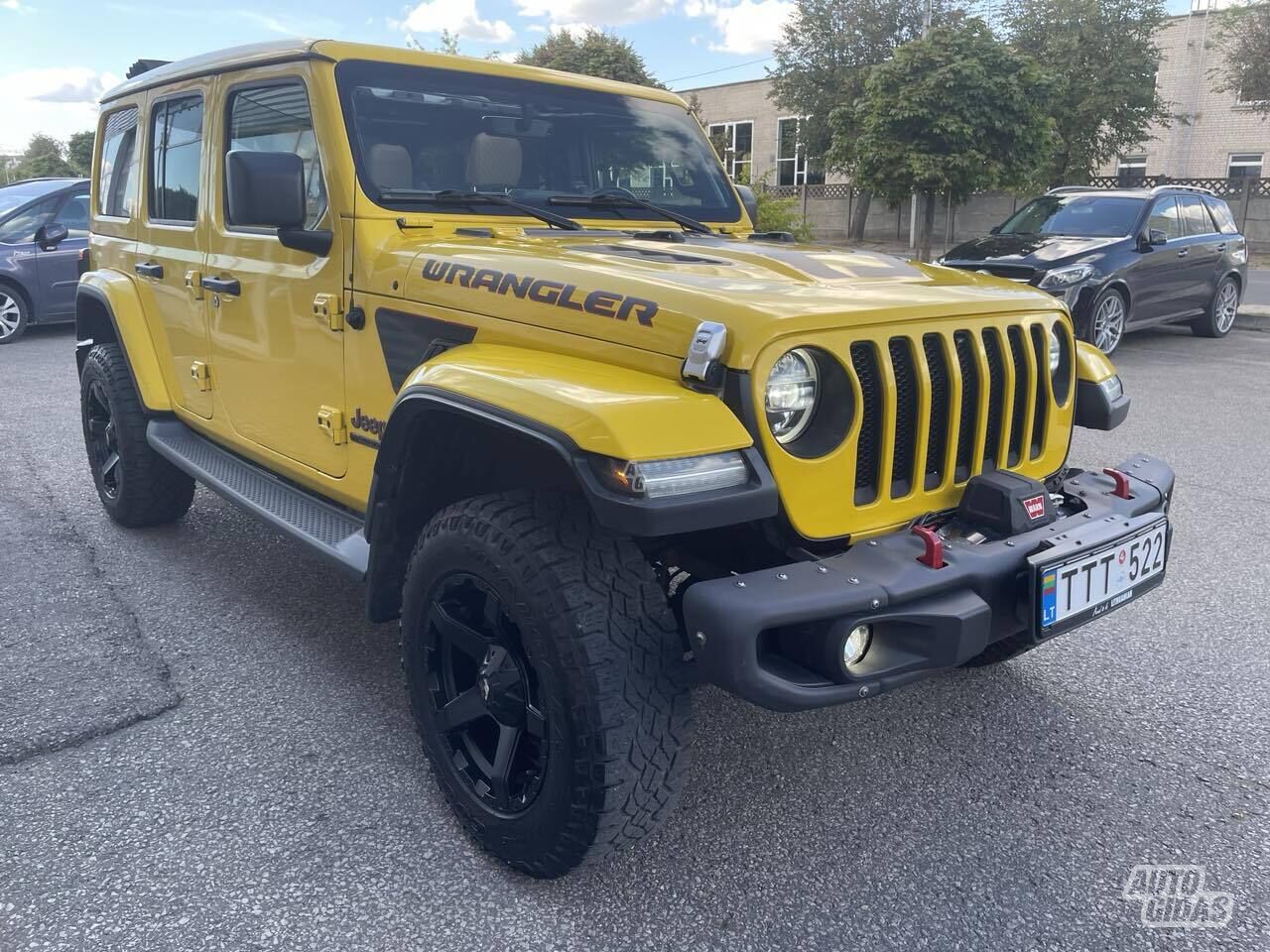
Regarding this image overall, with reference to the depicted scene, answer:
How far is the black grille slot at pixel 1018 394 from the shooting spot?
2584 mm

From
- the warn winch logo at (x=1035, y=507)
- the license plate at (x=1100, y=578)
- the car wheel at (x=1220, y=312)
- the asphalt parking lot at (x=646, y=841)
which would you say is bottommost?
the asphalt parking lot at (x=646, y=841)

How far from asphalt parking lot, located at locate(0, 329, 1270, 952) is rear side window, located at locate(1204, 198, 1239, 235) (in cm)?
816

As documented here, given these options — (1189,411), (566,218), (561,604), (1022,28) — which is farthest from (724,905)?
(1022,28)

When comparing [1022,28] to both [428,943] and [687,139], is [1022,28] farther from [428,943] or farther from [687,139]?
[428,943]

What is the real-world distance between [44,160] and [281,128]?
71829mm

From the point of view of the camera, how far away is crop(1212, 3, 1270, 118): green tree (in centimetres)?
2292

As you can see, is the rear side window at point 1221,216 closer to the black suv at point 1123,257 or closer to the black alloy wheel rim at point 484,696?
the black suv at point 1123,257

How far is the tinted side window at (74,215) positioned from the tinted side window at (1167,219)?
1074 cm

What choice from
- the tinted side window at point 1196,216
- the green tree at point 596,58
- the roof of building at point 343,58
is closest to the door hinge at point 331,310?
the roof of building at point 343,58

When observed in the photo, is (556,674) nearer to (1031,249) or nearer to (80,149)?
(1031,249)

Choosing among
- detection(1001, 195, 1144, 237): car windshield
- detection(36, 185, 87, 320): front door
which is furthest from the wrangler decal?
detection(36, 185, 87, 320): front door

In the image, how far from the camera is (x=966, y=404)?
248cm

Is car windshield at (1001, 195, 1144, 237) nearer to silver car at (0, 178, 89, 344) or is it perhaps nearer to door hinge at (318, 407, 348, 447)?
door hinge at (318, 407, 348, 447)

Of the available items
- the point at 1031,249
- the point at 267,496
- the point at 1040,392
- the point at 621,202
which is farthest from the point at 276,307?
the point at 1031,249
